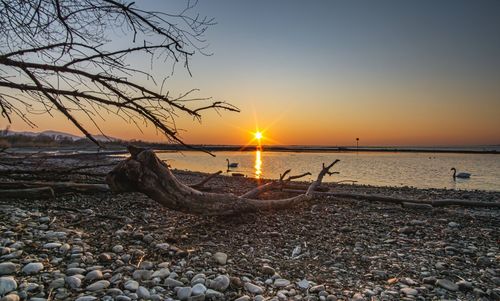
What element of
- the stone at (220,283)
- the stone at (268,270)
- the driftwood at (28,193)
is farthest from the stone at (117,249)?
the driftwood at (28,193)

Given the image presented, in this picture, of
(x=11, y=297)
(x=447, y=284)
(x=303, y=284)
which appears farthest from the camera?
(x=447, y=284)

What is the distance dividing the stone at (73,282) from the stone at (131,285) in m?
0.46

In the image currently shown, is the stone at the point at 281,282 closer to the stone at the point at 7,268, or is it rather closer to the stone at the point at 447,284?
the stone at the point at 447,284

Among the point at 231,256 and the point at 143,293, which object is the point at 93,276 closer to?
the point at 143,293

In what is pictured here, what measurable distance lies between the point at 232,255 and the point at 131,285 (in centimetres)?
159

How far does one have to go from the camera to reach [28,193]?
6.59 m

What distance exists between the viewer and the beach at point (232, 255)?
11.4 ft

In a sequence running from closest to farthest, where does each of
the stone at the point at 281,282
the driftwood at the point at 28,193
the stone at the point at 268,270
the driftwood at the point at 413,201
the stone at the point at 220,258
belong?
the stone at the point at 281,282, the stone at the point at 268,270, the stone at the point at 220,258, the driftwood at the point at 28,193, the driftwood at the point at 413,201

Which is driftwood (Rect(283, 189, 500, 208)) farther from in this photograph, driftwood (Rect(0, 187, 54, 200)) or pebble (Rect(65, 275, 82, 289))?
pebble (Rect(65, 275, 82, 289))

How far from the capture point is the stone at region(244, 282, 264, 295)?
11.7ft

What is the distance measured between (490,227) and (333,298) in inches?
223

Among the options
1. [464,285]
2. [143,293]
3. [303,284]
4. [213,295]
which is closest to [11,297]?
[143,293]

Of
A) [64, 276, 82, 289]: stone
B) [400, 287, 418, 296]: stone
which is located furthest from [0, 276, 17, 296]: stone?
[400, 287, 418, 296]: stone

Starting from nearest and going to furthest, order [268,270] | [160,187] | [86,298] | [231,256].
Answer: [86,298], [268,270], [231,256], [160,187]
